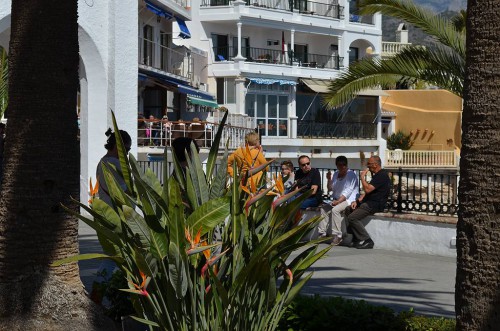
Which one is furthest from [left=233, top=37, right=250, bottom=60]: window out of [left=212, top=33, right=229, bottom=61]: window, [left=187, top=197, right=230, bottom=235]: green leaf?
[left=187, top=197, right=230, bottom=235]: green leaf

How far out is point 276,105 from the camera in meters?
54.3

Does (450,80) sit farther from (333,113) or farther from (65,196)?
(333,113)

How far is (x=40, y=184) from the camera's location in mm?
7414

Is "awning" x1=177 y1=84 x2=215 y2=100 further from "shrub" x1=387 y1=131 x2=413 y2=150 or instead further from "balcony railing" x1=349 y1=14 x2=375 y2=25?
"shrub" x1=387 y1=131 x2=413 y2=150

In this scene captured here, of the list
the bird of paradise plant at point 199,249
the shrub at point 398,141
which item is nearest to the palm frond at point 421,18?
the bird of paradise plant at point 199,249

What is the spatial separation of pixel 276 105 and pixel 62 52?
46.9 metres

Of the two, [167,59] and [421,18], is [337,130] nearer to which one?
[167,59]

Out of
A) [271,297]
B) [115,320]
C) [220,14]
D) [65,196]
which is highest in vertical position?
[220,14]

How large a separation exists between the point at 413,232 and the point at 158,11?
20796 mm

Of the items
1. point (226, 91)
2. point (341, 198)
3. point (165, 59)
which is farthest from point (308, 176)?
point (226, 91)

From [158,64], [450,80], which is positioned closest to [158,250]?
[450,80]

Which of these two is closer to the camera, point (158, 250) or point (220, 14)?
point (158, 250)

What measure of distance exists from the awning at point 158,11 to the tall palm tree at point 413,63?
58.1 feet

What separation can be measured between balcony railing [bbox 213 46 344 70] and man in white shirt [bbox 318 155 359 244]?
116 ft
